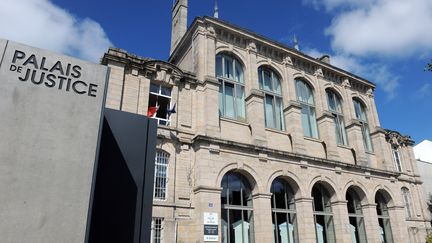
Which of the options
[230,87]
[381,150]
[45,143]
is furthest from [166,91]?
[381,150]

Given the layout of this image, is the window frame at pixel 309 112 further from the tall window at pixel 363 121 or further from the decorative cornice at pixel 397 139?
the decorative cornice at pixel 397 139

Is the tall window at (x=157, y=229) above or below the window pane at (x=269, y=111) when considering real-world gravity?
below

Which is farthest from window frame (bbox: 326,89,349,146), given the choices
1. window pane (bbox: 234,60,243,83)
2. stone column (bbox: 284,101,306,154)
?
window pane (bbox: 234,60,243,83)

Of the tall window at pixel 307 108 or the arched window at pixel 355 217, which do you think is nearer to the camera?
the arched window at pixel 355 217

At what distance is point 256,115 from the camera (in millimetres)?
15977

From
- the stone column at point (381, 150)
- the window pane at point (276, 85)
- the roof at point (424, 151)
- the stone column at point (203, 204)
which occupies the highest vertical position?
the roof at point (424, 151)

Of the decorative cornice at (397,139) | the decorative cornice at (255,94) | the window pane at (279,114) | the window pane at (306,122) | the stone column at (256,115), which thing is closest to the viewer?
the stone column at (256,115)

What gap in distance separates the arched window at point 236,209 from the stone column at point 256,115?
2.03 metres

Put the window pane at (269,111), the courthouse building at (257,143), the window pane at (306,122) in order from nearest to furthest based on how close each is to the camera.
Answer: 1. the courthouse building at (257,143)
2. the window pane at (269,111)
3. the window pane at (306,122)

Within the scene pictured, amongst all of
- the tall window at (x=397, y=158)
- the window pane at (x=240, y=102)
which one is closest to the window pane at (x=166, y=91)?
the window pane at (x=240, y=102)

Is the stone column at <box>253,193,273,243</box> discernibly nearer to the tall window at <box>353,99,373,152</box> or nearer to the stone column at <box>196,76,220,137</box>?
the stone column at <box>196,76,220,137</box>

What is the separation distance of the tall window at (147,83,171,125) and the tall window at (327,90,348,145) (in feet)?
36.0

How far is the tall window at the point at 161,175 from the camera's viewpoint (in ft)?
42.3

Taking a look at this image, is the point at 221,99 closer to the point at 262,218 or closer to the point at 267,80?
the point at 267,80
